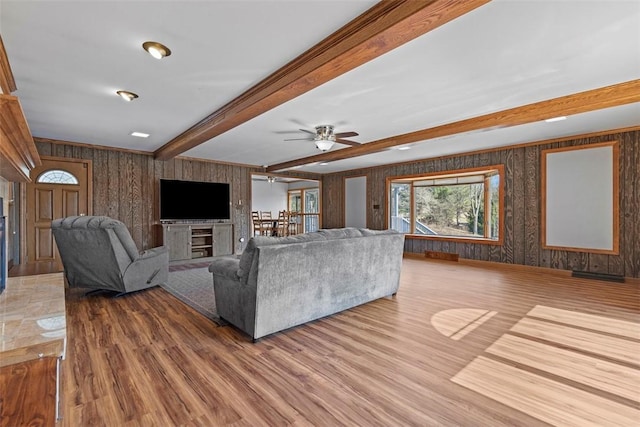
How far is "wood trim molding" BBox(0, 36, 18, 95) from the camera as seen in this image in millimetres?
2320

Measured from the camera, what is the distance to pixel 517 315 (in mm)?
3232

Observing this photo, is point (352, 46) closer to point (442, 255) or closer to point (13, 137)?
point (13, 137)

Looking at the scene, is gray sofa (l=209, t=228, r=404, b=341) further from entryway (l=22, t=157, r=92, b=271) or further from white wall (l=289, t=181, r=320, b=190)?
white wall (l=289, t=181, r=320, b=190)

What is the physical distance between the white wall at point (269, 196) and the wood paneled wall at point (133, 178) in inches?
178

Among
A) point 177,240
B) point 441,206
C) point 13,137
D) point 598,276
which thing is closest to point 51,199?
point 177,240

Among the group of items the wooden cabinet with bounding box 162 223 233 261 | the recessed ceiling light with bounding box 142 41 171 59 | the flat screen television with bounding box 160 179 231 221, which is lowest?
the wooden cabinet with bounding box 162 223 233 261

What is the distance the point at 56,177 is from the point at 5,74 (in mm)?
3622

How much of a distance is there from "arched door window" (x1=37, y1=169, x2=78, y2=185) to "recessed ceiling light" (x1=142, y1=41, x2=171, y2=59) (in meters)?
4.63

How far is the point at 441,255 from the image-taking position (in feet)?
22.8

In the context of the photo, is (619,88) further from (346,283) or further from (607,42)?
(346,283)

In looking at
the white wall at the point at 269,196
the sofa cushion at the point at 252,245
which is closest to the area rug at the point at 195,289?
the sofa cushion at the point at 252,245

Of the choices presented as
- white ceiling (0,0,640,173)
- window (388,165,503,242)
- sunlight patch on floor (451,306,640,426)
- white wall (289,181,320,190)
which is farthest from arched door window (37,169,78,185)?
white wall (289,181,320,190)

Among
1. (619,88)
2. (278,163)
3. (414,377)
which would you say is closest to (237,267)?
(414,377)

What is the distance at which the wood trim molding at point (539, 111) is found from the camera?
120 inches
